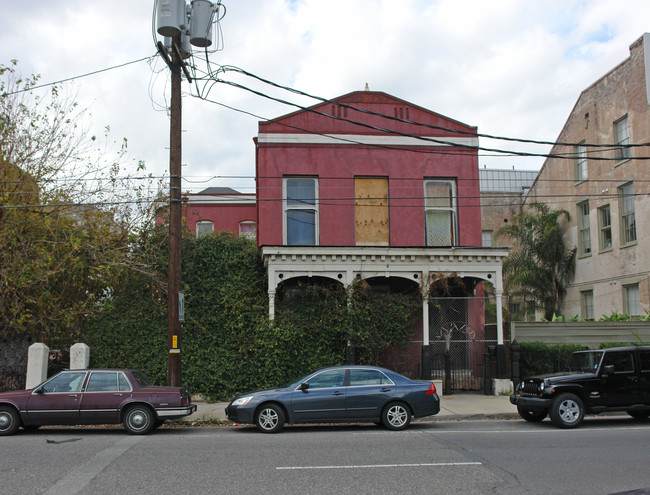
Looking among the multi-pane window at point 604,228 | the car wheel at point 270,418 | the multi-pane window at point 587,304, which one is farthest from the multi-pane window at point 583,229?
the car wheel at point 270,418

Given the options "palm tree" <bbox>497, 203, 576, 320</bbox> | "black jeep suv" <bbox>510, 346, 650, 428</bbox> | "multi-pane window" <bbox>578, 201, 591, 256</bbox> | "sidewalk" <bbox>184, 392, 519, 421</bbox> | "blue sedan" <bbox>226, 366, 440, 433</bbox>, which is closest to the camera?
"blue sedan" <bbox>226, 366, 440, 433</bbox>

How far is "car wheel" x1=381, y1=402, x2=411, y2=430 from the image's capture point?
11.7 m

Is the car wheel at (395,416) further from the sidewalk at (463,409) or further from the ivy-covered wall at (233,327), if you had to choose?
the ivy-covered wall at (233,327)

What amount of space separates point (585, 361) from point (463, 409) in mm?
3061

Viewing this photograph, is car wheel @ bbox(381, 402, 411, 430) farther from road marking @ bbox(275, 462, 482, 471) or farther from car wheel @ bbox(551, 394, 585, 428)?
road marking @ bbox(275, 462, 482, 471)

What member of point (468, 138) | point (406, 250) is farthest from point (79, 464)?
point (468, 138)

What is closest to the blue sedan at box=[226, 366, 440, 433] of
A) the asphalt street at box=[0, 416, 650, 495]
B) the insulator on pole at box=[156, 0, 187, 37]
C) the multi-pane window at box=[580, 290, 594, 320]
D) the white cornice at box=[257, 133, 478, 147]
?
the asphalt street at box=[0, 416, 650, 495]

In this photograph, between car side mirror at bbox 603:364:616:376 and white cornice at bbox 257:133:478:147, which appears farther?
A: white cornice at bbox 257:133:478:147

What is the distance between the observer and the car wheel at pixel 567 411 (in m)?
11.8

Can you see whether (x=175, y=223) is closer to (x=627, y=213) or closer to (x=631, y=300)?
(x=627, y=213)

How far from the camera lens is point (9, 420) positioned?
11312 millimetres

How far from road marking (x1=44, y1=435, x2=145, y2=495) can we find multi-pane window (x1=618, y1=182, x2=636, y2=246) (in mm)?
20556

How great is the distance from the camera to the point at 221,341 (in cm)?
1653

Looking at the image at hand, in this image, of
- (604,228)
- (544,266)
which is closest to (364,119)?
(604,228)
